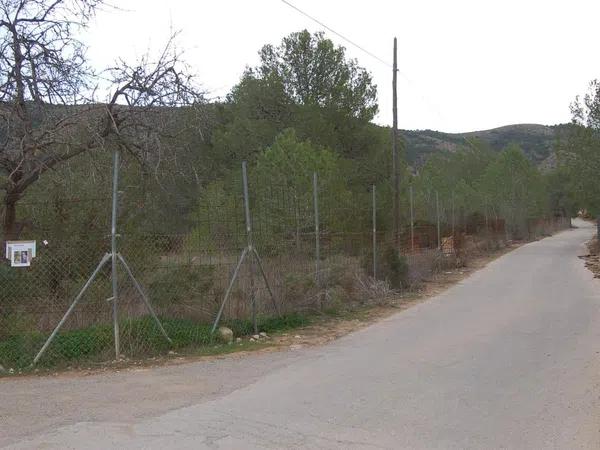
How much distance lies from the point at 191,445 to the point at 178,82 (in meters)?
7.30

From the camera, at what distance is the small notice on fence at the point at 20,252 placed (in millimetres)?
7836

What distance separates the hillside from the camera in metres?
125

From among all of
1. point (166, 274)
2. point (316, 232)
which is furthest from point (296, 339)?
point (316, 232)

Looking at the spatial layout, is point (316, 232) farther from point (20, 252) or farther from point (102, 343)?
point (20, 252)

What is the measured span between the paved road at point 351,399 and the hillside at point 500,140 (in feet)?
338

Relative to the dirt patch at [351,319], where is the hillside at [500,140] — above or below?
above

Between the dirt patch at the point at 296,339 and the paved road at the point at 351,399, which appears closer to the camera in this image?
the paved road at the point at 351,399

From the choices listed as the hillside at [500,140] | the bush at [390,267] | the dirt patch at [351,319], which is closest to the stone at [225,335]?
the dirt patch at [351,319]

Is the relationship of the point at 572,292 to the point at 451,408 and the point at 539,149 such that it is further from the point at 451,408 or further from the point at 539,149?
the point at 539,149

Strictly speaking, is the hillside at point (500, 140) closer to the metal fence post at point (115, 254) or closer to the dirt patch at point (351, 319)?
the dirt patch at point (351, 319)

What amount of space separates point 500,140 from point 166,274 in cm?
14862

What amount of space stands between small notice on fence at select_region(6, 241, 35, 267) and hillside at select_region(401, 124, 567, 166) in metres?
104

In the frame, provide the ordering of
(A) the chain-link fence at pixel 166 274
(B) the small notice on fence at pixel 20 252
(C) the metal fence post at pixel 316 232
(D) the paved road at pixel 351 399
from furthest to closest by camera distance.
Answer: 1. (C) the metal fence post at pixel 316 232
2. (A) the chain-link fence at pixel 166 274
3. (B) the small notice on fence at pixel 20 252
4. (D) the paved road at pixel 351 399

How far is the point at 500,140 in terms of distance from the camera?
Result: 14800cm
